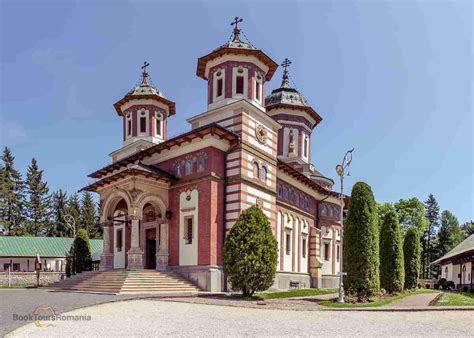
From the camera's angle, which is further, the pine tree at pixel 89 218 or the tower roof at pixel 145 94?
the pine tree at pixel 89 218

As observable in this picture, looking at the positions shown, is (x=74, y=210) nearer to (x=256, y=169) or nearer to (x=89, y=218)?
(x=89, y=218)

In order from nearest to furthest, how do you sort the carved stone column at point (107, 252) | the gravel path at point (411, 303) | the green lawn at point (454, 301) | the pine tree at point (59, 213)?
the gravel path at point (411, 303) < the green lawn at point (454, 301) < the carved stone column at point (107, 252) < the pine tree at point (59, 213)

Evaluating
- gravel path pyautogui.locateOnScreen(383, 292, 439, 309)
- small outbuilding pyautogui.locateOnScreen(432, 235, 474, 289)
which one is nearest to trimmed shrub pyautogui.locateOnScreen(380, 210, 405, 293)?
gravel path pyautogui.locateOnScreen(383, 292, 439, 309)

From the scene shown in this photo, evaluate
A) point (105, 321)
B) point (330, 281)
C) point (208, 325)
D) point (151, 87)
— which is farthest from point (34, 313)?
point (330, 281)

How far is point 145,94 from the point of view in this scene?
1378 inches

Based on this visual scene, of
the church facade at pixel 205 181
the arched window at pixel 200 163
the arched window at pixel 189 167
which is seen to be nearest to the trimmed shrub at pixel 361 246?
the church facade at pixel 205 181

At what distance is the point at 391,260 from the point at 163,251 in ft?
45.0

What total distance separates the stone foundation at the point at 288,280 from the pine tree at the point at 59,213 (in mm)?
50989

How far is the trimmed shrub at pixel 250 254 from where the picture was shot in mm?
20777

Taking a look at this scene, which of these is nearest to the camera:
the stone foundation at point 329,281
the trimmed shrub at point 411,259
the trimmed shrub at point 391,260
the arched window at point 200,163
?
the arched window at point 200,163

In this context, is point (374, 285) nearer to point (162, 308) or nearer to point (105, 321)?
point (162, 308)

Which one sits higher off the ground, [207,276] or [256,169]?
[256,169]

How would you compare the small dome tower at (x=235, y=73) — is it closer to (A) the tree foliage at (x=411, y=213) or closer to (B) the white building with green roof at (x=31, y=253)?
(B) the white building with green roof at (x=31, y=253)

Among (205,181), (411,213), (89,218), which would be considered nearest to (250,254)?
(205,181)
